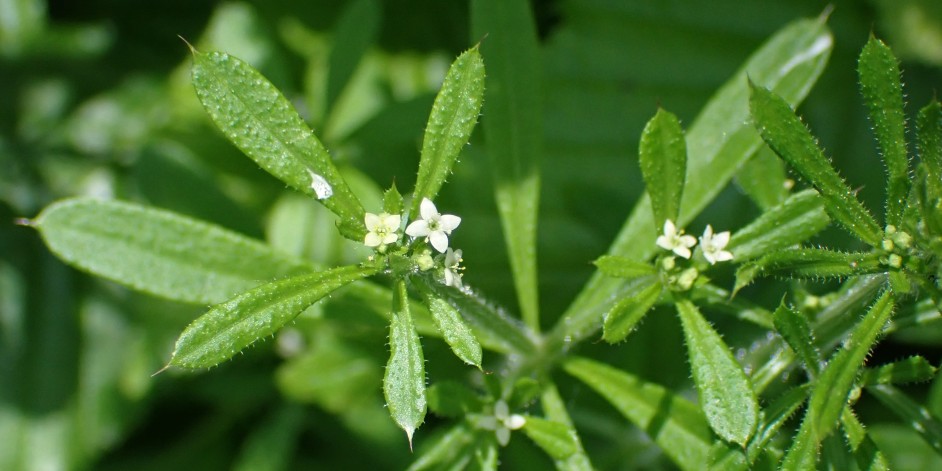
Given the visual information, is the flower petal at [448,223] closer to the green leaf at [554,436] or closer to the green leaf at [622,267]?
the green leaf at [622,267]

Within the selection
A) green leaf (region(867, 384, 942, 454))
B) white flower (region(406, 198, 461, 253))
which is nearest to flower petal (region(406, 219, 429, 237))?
white flower (region(406, 198, 461, 253))

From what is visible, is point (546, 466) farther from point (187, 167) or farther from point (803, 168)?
point (187, 167)

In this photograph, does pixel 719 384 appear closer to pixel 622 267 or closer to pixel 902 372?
pixel 622 267

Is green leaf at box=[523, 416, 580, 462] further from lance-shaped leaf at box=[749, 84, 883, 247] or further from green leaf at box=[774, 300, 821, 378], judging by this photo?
lance-shaped leaf at box=[749, 84, 883, 247]

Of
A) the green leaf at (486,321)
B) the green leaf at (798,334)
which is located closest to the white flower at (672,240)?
the green leaf at (798,334)

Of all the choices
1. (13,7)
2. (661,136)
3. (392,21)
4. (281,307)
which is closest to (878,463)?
(661,136)

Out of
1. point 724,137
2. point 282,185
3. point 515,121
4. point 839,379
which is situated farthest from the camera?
point 282,185

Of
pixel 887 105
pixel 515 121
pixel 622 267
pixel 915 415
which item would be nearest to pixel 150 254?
pixel 515 121
